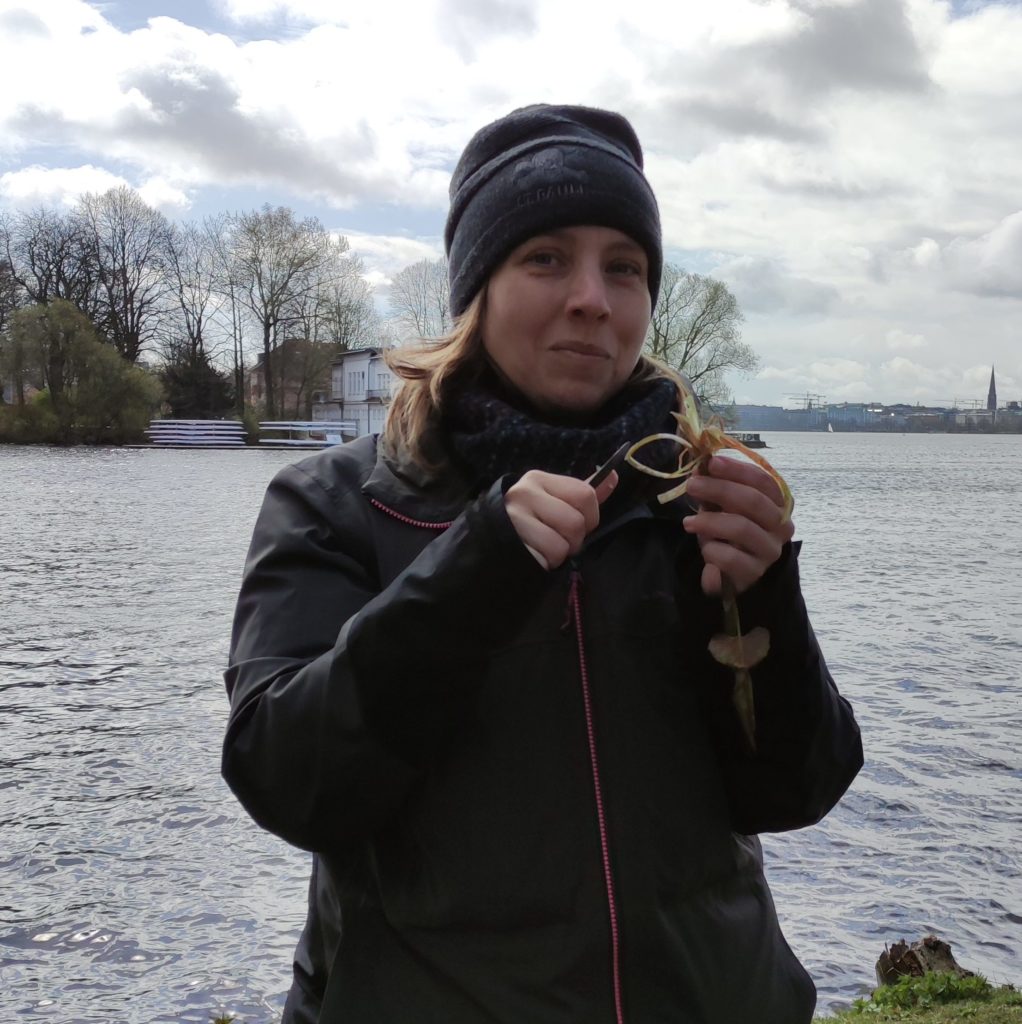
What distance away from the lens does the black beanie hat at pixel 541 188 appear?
2.29m

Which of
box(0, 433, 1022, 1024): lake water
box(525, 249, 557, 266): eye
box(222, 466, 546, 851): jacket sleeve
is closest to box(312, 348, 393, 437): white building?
box(0, 433, 1022, 1024): lake water

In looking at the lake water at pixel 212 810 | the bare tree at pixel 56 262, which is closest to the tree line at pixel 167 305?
the bare tree at pixel 56 262

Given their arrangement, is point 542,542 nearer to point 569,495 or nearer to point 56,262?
point 569,495

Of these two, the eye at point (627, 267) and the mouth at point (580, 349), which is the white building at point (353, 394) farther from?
the mouth at point (580, 349)

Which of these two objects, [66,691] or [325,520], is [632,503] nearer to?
[325,520]

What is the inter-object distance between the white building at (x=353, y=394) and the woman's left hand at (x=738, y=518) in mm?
86599

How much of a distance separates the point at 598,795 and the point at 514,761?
15cm

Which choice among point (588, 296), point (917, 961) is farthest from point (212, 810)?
point (588, 296)

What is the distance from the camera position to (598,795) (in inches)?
77.2

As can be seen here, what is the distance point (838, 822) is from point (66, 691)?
6892mm

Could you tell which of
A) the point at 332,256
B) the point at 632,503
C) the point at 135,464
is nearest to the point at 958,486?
the point at 135,464

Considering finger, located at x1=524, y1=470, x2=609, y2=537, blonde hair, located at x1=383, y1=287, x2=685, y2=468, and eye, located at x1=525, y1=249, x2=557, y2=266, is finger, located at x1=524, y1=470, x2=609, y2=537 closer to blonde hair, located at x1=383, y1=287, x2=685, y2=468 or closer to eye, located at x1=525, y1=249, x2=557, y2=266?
blonde hair, located at x1=383, y1=287, x2=685, y2=468

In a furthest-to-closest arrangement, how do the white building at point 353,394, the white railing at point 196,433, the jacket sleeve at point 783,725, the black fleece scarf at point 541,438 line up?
the white building at point 353,394
the white railing at point 196,433
the black fleece scarf at point 541,438
the jacket sleeve at point 783,725

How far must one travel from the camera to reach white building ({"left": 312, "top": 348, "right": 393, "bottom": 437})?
90375mm
